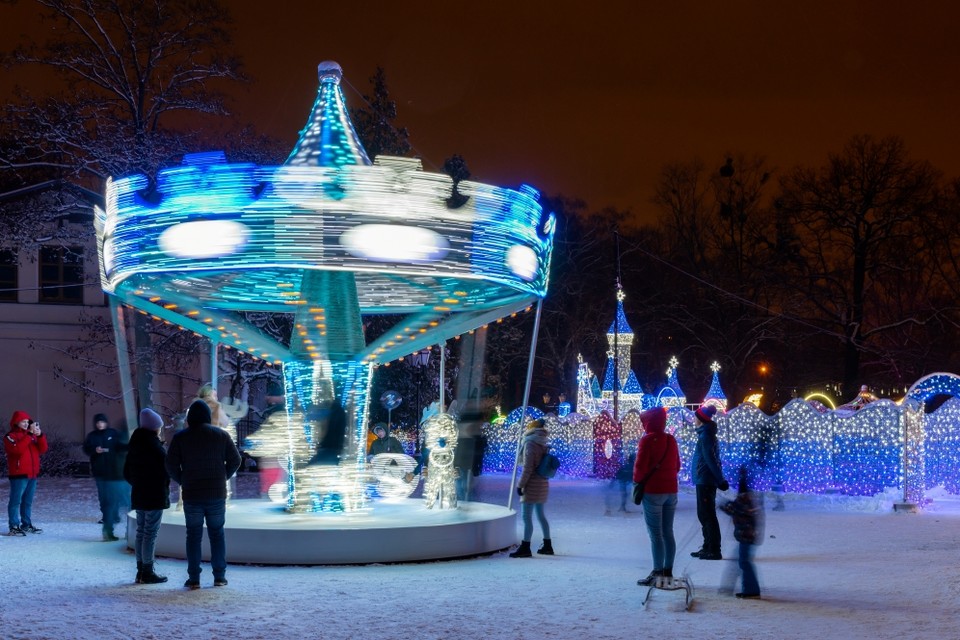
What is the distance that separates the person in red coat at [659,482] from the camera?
30.9 ft

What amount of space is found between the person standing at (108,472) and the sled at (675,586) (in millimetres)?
7152

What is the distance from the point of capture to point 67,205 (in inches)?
963

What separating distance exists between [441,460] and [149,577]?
4.76 meters

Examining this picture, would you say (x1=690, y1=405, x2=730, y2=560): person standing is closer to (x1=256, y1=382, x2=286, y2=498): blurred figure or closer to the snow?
the snow

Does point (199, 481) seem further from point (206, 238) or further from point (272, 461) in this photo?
point (272, 461)

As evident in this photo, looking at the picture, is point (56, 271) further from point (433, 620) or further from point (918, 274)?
point (433, 620)

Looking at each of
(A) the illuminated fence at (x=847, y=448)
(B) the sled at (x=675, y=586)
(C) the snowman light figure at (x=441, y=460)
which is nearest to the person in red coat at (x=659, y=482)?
(B) the sled at (x=675, y=586)

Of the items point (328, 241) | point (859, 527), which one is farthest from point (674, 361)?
point (328, 241)

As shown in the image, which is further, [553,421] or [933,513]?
[553,421]

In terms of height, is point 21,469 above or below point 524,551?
above

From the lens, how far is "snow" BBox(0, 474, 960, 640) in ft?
26.0

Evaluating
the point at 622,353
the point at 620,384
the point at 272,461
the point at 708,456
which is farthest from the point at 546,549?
the point at 620,384

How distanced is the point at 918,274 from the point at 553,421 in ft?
50.0

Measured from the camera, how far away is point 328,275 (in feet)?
43.8
